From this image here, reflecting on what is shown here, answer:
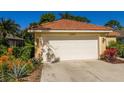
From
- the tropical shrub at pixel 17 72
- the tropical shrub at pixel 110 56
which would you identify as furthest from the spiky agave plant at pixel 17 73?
the tropical shrub at pixel 110 56

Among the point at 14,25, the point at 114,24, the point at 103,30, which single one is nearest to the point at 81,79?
the point at 103,30

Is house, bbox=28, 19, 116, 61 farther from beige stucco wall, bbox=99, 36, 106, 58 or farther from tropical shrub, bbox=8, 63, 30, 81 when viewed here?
tropical shrub, bbox=8, 63, 30, 81

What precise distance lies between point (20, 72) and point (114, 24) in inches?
2823

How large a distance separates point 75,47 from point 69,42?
664 millimetres

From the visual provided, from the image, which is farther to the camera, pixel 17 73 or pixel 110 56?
pixel 110 56

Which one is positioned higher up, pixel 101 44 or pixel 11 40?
pixel 101 44

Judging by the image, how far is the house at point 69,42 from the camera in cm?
1870

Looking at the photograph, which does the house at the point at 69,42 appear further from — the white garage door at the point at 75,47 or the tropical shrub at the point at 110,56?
the tropical shrub at the point at 110,56

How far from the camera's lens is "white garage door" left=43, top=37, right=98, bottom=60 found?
19.1 meters

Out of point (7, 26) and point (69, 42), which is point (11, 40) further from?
point (69, 42)

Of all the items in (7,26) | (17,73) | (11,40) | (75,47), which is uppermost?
(7,26)

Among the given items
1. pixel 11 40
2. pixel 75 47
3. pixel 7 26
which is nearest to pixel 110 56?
pixel 75 47

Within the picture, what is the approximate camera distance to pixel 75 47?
63.9ft
